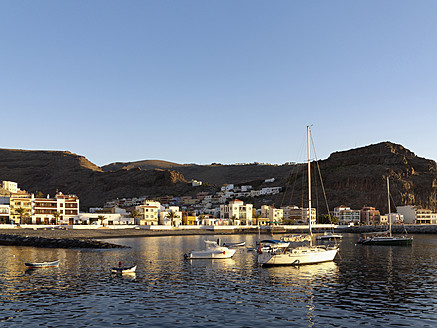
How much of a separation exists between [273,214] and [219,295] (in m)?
156

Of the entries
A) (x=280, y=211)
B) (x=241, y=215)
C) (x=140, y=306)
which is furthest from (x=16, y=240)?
(x=280, y=211)

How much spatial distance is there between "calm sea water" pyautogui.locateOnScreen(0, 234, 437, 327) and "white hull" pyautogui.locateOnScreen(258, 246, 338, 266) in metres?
1.35

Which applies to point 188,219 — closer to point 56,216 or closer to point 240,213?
point 240,213

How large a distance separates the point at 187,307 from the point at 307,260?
28282 millimetres

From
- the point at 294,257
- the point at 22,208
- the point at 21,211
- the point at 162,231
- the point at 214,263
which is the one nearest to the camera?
the point at 294,257

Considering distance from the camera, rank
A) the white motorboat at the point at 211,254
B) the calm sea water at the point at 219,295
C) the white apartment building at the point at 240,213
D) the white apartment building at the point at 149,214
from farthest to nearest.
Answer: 1. the white apartment building at the point at 240,213
2. the white apartment building at the point at 149,214
3. the white motorboat at the point at 211,254
4. the calm sea water at the point at 219,295

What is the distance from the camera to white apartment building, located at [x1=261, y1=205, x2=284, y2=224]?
18875 cm

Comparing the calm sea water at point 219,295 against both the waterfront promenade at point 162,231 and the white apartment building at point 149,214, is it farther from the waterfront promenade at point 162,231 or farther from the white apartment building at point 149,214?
the white apartment building at point 149,214

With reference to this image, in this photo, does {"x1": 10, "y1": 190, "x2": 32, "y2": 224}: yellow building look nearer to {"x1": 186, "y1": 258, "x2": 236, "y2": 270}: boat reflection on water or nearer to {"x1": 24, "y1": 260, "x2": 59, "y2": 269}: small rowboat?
{"x1": 24, "y1": 260, "x2": 59, "y2": 269}: small rowboat

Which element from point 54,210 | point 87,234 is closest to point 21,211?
point 54,210

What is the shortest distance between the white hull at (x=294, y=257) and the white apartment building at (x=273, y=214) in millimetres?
129901

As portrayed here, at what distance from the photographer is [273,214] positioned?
189000mm

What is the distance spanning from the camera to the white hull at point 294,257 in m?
53.3

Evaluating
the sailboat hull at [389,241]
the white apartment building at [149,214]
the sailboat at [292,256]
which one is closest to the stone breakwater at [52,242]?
the sailboat at [292,256]
